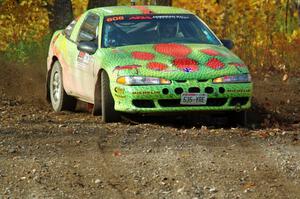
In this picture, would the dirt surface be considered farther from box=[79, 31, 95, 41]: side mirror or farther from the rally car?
box=[79, 31, 95, 41]: side mirror

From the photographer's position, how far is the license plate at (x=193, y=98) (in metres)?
11.0

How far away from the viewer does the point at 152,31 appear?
1234cm

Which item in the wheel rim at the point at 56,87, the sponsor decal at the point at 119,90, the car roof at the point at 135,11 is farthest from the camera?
the wheel rim at the point at 56,87

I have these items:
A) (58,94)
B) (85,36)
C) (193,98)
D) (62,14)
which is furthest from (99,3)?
(193,98)

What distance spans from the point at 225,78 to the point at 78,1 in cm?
1656

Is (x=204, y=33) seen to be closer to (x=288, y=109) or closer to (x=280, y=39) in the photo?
(x=288, y=109)

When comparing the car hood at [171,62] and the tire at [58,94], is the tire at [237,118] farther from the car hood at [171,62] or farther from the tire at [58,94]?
the tire at [58,94]

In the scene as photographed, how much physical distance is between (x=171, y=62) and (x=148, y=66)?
0.95 ft

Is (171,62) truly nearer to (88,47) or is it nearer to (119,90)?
(119,90)

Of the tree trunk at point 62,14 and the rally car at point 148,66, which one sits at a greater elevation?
the rally car at point 148,66

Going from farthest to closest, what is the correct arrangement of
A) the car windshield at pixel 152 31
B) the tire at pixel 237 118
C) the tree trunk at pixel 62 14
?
the tree trunk at pixel 62 14
the car windshield at pixel 152 31
the tire at pixel 237 118

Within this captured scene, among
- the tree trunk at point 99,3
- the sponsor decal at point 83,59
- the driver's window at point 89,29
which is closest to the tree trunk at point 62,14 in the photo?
the tree trunk at point 99,3

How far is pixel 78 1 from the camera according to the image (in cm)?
2722

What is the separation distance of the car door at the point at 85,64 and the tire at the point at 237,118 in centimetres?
174
